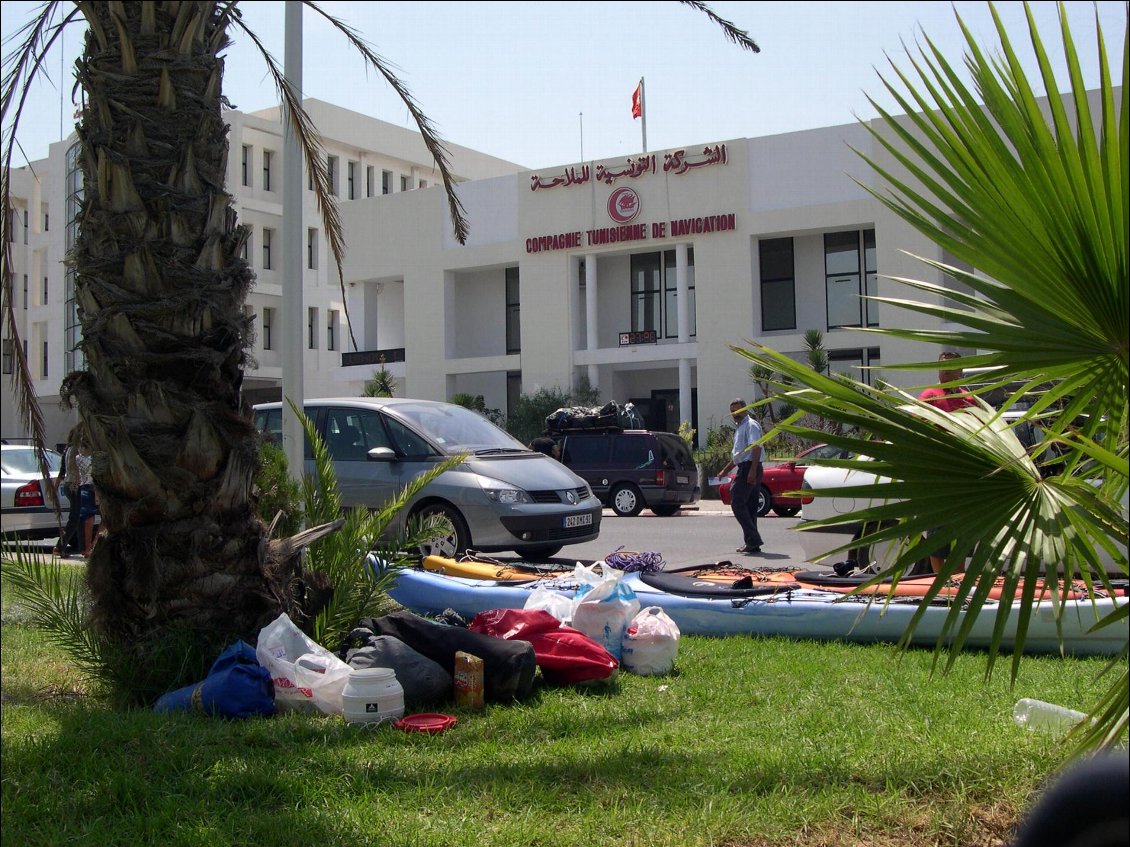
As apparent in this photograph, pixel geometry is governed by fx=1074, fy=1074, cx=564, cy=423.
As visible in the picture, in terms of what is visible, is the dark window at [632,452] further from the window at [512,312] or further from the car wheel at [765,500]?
the window at [512,312]

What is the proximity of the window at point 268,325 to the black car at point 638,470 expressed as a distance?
1036 inches

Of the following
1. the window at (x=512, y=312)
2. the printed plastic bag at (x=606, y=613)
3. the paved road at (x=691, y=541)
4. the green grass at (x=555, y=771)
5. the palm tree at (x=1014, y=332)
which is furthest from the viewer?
the window at (x=512, y=312)

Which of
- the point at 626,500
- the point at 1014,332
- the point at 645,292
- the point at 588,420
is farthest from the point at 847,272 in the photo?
the point at 1014,332

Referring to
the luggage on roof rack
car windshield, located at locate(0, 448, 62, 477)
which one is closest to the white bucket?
car windshield, located at locate(0, 448, 62, 477)

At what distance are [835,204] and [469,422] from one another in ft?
70.1

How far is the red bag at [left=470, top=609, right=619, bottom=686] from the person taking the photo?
554 centimetres

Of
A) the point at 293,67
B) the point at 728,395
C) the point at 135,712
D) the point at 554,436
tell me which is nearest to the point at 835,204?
the point at 728,395

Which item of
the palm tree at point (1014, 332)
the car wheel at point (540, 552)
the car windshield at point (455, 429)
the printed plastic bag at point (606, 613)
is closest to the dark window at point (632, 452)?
the car windshield at point (455, 429)

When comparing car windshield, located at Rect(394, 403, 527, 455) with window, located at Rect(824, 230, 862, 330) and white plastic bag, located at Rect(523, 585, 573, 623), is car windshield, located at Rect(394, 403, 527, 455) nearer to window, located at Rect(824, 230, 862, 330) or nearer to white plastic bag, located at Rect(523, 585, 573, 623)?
white plastic bag, located at Rect(523, 585, 573, 623)

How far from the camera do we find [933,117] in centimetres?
294

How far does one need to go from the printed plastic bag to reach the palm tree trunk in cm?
172

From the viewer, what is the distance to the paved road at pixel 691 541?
12195 millimetres

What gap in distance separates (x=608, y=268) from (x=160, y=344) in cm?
3281

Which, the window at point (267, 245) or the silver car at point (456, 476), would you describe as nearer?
the silver car at point (456, 476)
